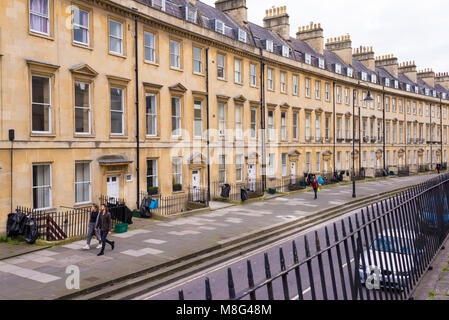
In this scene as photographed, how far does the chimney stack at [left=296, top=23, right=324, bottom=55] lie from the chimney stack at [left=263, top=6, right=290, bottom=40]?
255 inches

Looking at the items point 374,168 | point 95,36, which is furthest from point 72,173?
point 374,168

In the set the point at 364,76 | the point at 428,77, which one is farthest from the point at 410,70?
the point at 364,76

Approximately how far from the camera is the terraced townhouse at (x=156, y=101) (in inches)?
655

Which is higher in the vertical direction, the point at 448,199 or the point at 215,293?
the point at 448,199

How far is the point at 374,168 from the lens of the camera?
1964 inches

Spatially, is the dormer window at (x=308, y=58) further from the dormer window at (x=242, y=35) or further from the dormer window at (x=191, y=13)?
the dormer window at (x=191, y=13)

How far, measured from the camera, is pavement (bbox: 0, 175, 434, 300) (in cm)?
1062

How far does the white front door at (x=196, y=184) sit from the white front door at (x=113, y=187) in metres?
6.09

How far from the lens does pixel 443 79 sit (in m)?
77.3

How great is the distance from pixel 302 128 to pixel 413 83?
3792 cm

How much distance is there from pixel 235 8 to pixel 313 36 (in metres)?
14.4

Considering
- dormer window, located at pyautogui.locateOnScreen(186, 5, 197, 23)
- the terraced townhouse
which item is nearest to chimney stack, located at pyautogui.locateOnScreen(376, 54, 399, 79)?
the terraced townhouse
